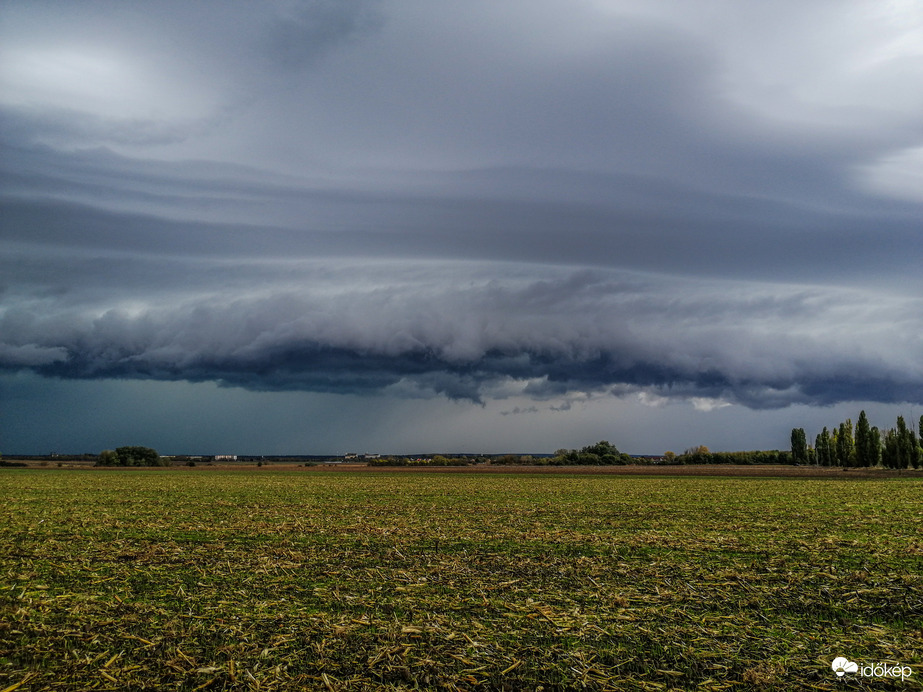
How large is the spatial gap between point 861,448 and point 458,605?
155 m

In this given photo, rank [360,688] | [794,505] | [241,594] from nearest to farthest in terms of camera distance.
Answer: [360,688], [241,594], [794,505]

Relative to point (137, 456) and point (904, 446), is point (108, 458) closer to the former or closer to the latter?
point (137, 456)

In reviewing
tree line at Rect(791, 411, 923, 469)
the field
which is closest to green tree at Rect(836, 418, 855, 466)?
tree line at Rect(791, 411, 923, 469)

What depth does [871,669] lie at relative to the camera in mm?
9055

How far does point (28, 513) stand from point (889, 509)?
40.6 m

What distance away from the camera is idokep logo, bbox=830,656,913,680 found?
8.87 metres

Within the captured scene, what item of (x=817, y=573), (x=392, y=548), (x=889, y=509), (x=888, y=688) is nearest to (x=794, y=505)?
(x=889, y=509)

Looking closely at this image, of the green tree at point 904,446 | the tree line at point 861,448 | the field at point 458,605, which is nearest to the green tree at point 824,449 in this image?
the tree line at point 861,448

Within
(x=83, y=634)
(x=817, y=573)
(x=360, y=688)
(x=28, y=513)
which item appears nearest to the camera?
(x=360, y=688)

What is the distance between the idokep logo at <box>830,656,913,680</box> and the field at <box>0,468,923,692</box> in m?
0.20

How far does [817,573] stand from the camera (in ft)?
47.7

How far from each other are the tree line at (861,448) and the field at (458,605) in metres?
130

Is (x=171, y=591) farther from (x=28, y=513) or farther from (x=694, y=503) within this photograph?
(x=694, y=503)

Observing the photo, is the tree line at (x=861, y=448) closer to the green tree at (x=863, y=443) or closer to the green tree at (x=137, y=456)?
the green tree at (x=863, y=443)
